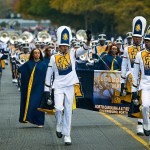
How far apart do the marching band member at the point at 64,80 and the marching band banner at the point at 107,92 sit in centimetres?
280

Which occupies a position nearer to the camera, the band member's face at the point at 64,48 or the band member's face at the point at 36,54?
the band member's face at the point at 64,48

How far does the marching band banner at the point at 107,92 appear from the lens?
1839 cm

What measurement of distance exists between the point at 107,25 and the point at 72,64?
62153 millimetres

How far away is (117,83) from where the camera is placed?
18.8m

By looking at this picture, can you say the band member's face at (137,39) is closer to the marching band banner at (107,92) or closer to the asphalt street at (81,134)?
the marching band banner at (107,92)

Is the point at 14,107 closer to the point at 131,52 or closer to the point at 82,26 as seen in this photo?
the point at 131,52

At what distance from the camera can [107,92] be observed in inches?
736

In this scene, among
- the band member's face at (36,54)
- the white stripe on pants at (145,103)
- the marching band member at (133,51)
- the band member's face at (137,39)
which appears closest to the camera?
the white stripe on pants at (145,103)

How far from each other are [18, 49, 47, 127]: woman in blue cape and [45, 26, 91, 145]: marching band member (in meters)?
2.85

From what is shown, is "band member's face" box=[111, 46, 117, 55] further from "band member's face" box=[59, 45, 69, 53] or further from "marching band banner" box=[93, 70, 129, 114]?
"band member's face" box=[59, 45, 69, 53]

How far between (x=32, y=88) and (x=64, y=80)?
137 inches

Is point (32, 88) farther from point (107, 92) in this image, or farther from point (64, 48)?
point (64, 48)

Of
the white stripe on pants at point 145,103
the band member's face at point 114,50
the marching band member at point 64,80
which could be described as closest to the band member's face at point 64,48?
the marching band member at point 64,80

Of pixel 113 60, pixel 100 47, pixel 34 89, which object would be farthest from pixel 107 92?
pixel 100 47
